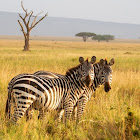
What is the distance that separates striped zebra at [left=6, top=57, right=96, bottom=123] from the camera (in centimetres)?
438

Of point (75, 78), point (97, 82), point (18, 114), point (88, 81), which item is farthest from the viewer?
point (97, 82)

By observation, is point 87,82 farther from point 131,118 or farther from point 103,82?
point 131,118

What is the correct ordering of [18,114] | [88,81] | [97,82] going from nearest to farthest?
[18,114] → [88,81] → [97,82]

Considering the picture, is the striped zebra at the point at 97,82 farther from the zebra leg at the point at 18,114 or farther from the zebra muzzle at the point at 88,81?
the zebra leg at the point at 18,114

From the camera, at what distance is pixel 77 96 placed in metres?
4.88

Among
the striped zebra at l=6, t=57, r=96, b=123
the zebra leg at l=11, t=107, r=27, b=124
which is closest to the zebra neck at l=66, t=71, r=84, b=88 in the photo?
the striped zebra at l=6, t=57, r=96, b=123

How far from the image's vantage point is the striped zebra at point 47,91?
14.4 ft

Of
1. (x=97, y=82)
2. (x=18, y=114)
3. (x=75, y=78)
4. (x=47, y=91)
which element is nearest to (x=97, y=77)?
(x=97, y=82)

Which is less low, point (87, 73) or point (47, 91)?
→ point (87, 73)

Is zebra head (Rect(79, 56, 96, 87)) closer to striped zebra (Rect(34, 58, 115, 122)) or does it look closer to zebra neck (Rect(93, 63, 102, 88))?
striped zebra (Rect(34, 58, 115, 122))

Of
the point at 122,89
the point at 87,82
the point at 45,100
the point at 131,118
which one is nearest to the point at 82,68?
the point at 87,82

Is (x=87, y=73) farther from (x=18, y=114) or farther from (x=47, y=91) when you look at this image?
(x=18, y=114)

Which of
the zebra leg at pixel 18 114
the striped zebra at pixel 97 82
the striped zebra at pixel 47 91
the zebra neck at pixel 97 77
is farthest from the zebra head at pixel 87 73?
the zebra leg at pixel 18 114

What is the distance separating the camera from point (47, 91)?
4.50 m
